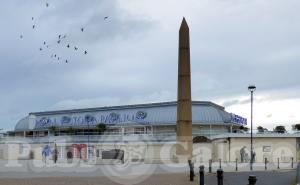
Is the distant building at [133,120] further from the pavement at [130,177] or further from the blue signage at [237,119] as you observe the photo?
the pavement at [130,177]

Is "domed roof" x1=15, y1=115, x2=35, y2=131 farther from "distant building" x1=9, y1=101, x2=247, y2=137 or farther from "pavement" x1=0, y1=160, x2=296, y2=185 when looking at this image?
"pavement" x1=0, y1=160, x2=296, y2=185

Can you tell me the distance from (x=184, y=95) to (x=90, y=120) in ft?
132

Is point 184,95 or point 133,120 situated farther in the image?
point 133,120

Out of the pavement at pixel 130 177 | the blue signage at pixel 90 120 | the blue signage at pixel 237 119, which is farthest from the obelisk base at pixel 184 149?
the blue signage at pixel 90 120

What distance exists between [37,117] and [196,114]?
105 feet

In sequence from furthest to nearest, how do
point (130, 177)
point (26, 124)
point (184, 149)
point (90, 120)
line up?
point (26, 124) < point (90, 120) < point (184, 149) < point (130, 177)

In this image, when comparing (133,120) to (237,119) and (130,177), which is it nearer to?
(237,119)

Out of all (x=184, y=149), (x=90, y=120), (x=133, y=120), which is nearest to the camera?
(x=184, y=149)

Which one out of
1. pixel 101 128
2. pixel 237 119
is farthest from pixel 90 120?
pixel 237 119

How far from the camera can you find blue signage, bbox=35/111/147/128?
8824cm

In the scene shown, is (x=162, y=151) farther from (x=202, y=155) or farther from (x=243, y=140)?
(x=243, y=140)

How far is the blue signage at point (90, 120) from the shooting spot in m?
88.2

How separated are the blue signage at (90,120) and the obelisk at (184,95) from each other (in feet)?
97.5

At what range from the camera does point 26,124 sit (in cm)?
10231
